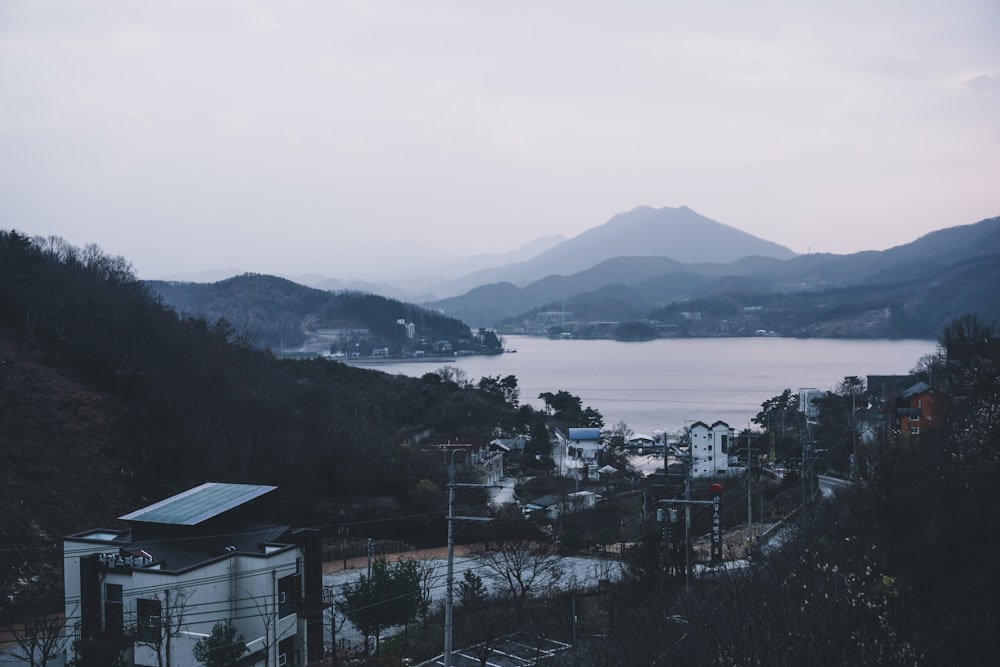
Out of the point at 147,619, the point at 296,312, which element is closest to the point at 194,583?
the point at 147,619

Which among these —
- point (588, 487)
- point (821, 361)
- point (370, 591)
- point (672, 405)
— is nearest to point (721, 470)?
point (588, 487)

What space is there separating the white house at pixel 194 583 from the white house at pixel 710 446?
756 centimetres

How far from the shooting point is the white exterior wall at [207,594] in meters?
3.19

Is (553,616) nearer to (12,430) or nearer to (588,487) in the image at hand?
(12,430)

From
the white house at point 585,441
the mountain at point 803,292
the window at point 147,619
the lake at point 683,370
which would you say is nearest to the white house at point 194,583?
the window at point 147,619

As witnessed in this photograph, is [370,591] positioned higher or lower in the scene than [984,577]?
lower

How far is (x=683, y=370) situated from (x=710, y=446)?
58.2ft

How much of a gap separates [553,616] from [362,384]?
10.3 m

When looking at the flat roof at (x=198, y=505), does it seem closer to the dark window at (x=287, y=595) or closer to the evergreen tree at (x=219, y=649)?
the dark window at (x=287, y=595)

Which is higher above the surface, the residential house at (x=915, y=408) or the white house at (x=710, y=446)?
the residential house at (x=915, y=408)

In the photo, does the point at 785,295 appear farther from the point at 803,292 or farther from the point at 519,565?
the point at 519,565

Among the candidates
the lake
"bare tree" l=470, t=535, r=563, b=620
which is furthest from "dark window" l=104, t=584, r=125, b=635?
the lake

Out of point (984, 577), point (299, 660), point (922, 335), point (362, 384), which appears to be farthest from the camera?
point (922, 335)

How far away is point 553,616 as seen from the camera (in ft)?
13.1
